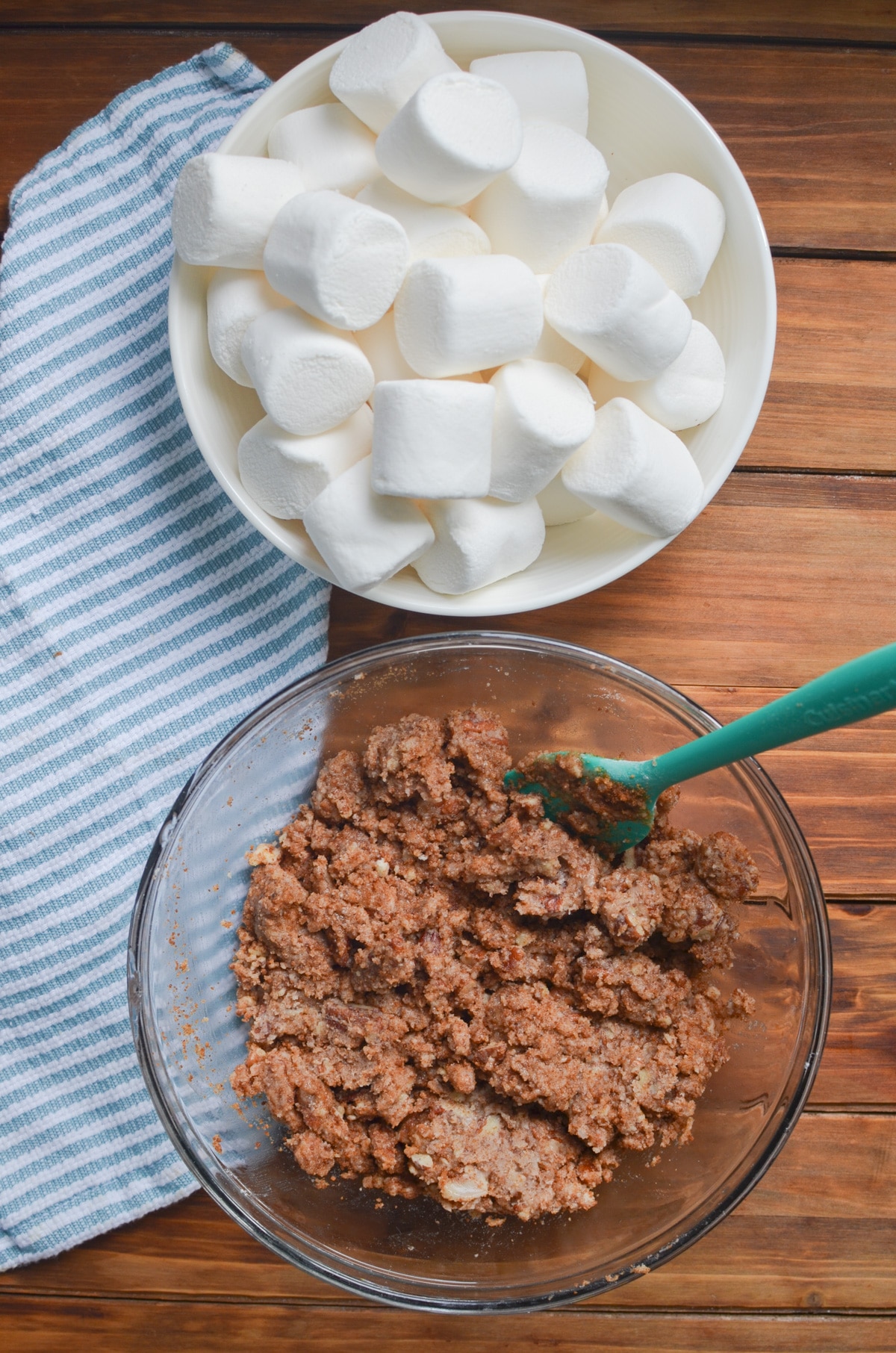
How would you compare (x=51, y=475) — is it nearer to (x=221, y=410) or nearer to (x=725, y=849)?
(x=221, y=410)

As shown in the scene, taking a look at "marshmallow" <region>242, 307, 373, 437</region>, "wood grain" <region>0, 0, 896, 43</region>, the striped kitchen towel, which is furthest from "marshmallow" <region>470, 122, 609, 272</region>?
the striped kitchen towel

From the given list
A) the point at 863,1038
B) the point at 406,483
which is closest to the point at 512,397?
the point at 406,483

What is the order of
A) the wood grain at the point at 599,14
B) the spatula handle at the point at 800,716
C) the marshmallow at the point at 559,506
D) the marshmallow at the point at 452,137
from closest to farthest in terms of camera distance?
the spatula handle at the point at 800,716
the marshmallow at the point at 452,137
the marshmallow at the point at 559,506
the wood grain at the point at 599,14

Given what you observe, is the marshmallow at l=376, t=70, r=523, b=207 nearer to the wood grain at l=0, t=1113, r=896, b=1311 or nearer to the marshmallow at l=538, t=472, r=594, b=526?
the marshmallow at l=538, t=472, r=594, b=526

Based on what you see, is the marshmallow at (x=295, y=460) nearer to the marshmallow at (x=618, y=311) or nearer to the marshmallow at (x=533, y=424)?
the marshmallow at (x=533, y=424)

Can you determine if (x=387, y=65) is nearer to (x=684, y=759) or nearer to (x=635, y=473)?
(x=635, y=473)

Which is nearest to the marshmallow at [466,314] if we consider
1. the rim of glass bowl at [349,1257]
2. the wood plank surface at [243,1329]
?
the rim of glass bowl at [349,1257]

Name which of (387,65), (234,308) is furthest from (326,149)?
(234,308)
